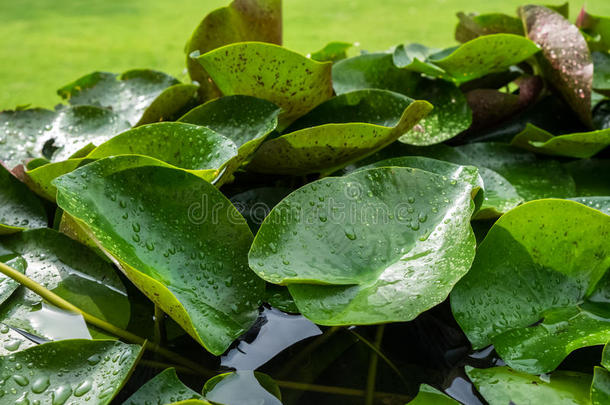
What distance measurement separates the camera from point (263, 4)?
0.64 meters

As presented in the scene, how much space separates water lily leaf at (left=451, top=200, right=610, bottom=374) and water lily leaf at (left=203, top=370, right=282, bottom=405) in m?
0.15

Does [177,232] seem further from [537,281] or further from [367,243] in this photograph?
[537,281]

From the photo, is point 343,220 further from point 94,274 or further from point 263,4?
point 263,4

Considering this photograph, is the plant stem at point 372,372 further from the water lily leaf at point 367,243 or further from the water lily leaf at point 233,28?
the water lily leaf at point 233,28

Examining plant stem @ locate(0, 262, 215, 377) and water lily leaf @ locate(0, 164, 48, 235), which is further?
water lily leaf @ locate(0, 164, 48, 235)

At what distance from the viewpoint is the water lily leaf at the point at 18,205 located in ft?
1.73

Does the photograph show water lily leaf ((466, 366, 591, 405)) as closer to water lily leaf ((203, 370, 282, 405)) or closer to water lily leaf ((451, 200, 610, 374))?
water lily leaf ((451, 200, 610, 374))

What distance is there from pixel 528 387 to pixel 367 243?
145 millimetres

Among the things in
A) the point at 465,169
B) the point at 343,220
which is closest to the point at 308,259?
the point at 343,220

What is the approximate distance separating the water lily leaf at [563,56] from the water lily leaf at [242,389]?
0.48 metres

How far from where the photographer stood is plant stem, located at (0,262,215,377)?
0.42m

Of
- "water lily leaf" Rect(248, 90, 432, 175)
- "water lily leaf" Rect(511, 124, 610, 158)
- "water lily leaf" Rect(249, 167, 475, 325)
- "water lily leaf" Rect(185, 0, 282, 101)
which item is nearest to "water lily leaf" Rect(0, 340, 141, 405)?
"water lily leaf" Rect(249, 167, 475, 325)

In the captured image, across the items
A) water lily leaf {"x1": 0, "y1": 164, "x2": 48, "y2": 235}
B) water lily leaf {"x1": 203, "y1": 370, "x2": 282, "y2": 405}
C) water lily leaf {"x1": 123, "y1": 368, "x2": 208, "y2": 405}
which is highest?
water lily leaf {"x1": 0, "y1": 164, "x2": 48, "y2": 235}

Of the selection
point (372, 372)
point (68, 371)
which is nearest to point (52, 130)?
point (68, 371)
